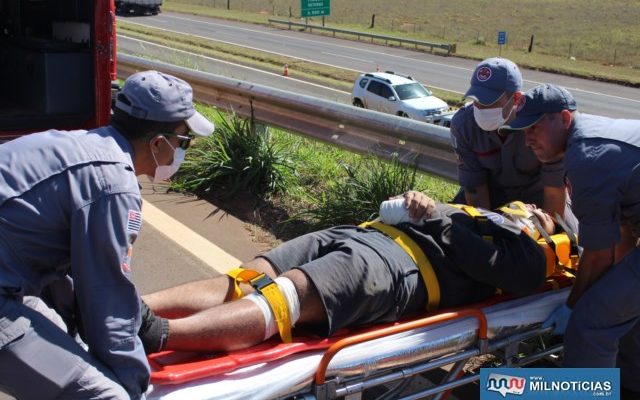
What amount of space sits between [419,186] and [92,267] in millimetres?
4071

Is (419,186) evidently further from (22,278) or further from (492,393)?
(22,278)

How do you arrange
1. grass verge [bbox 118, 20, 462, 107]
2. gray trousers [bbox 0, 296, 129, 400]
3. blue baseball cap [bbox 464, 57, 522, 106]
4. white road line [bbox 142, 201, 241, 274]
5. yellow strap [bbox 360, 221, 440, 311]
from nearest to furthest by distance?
gray trousers [bbox 0, 296, 129, 400] < yellow strap [bbox 360, 221, 440, 311] < blue baseball cap [bbox 464, 57, 522, 106] < white road line [bbox 142, 201, 241, 274] < grass verge [bbox 118, 20, 462, 107]

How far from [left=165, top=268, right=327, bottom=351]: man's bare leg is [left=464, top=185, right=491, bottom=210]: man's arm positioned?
1.85 m

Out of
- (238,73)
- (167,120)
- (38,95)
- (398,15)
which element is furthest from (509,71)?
(398,15)

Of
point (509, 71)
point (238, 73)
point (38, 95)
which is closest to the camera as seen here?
point (509, 71)

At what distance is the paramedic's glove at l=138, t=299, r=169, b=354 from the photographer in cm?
287

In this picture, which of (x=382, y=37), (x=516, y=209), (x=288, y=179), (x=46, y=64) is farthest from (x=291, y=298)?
(x=382, y=37)

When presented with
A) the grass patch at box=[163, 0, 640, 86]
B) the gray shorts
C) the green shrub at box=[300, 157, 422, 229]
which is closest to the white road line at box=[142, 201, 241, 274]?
the green shrub at box=[300, 157, 422, 229]

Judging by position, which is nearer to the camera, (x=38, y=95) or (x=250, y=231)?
(x=250, y=231)

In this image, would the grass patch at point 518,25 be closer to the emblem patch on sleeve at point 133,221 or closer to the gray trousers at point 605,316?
the gray trousers at point 605,316

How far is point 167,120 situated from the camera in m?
2.73

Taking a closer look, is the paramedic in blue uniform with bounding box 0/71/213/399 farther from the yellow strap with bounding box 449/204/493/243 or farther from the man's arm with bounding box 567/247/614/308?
the man's arm with bounding box 567/247/614/308

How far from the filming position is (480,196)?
4.78 meters

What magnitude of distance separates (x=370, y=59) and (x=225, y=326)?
96.1 feet
